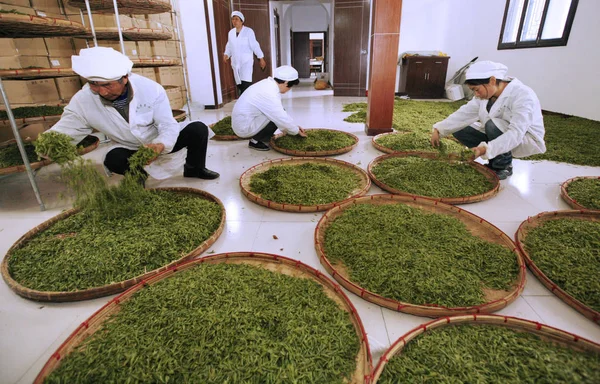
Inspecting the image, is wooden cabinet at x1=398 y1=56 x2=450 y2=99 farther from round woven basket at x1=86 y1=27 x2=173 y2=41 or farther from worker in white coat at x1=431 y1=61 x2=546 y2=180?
round woven basket at x1=86 y1=27 x2=173 y2=41

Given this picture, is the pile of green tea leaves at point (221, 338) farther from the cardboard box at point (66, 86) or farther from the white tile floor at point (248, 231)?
the cardboard box at point (66, 86)

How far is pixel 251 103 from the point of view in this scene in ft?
12.1

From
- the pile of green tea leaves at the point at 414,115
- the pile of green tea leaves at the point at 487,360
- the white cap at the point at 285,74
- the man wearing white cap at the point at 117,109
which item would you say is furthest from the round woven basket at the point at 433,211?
the pile of green tea leaves at the point at 414,115

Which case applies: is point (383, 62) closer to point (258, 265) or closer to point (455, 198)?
point (455, 198)

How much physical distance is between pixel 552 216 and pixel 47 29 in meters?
4.16

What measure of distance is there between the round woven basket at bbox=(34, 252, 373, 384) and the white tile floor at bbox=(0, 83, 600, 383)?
13cm

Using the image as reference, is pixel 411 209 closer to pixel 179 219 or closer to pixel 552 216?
pixel 552 216

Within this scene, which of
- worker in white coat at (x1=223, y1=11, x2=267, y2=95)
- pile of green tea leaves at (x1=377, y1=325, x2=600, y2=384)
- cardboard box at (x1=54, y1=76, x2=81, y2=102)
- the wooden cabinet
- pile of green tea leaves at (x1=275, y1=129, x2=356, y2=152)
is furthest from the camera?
the wooden cabinet

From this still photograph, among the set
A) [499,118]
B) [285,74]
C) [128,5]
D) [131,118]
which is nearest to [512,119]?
[499,118]

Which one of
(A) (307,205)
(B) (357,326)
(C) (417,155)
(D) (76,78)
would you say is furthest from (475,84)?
(D) (76,78)

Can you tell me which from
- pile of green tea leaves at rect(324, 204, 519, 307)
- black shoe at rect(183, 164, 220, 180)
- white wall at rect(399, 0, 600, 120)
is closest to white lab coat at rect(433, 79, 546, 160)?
pile of green tea leaves at rect(324, 204, 519, 307)

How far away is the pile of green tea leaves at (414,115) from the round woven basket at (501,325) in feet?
11.7

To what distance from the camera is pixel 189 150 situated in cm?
297

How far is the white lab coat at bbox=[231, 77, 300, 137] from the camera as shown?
355cm
